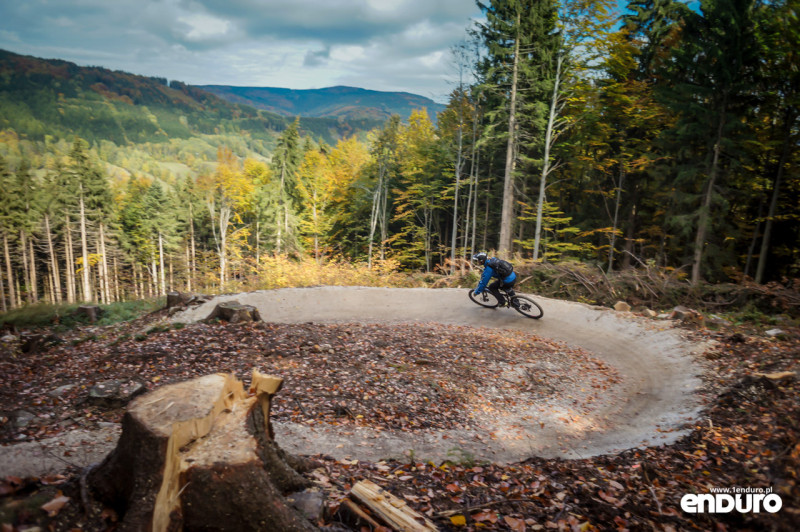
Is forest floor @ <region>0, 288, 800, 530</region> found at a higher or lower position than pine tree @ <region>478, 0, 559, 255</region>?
lower

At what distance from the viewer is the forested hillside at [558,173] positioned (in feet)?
52.1

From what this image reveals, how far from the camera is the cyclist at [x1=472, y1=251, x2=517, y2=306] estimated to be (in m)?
10.7

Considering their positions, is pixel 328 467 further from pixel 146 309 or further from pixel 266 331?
pixel 146 309

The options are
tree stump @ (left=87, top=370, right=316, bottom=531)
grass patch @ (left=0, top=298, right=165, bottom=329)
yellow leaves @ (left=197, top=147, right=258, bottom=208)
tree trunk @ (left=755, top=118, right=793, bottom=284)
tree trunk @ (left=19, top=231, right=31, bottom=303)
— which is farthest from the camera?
tree trunk @ (left=19, top=231, right=31, bottom=303)

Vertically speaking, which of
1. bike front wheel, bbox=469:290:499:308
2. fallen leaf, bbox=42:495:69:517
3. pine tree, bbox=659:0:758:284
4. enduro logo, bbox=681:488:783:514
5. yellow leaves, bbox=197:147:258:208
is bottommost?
bike front wheel, bbox=469:290:499:308

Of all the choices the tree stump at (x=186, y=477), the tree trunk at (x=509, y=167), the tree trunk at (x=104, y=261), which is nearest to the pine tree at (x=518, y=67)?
the tree trunk at (x=509, y=167)

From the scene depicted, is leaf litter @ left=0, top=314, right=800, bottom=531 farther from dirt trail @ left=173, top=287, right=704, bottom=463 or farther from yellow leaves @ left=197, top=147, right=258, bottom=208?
yellow leaves @ left=197, top=147, right=258, bottom=208

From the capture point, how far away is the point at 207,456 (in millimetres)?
2547

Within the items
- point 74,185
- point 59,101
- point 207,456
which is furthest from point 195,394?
point 59,101

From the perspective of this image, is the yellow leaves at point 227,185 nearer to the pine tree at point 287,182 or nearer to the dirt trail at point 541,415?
the pine tree at point 287,182

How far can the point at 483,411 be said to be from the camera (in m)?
5.89

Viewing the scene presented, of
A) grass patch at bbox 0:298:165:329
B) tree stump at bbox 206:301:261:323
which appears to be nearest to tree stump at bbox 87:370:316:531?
tree stump at bbox 206:301:261:323

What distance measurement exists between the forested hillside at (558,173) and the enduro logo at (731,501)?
1169 centimetres

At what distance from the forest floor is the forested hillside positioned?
6894 millimetres
